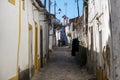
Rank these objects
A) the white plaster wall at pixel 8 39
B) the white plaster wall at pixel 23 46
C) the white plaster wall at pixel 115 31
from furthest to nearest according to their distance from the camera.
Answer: the white plaster wall at pixel 23 46, the white plaster wall at pixel 115 31, the white plaster wall at pixel 8 39

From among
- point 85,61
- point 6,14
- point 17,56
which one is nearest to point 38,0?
point 85,61

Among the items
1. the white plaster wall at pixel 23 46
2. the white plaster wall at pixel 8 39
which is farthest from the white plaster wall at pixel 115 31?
the white plaster wall at pixel 23 46

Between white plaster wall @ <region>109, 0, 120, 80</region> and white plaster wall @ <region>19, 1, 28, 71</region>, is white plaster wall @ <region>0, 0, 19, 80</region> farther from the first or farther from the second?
white plaster wall @ <region>109, 0, 120, 80</region>

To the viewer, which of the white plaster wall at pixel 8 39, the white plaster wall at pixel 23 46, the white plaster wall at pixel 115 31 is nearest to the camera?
the white plaster wall at pixel 8 39

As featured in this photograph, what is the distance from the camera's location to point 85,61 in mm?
23141

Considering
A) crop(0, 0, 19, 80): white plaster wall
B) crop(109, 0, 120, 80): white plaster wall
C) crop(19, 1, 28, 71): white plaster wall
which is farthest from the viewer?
crop(19, 1, 28, 71): white plaster wall

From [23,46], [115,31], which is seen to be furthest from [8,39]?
[115,31]

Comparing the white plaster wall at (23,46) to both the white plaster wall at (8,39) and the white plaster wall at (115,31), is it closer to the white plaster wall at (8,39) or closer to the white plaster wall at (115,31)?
the white plaster wall at (8,39)

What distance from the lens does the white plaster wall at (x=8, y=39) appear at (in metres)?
9.53

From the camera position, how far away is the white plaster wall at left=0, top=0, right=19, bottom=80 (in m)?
9.53

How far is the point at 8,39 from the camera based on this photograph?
10312 mm

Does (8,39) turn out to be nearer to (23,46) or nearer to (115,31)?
(23,46)

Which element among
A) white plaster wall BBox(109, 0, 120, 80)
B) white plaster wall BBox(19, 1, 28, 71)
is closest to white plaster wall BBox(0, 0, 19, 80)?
white plaster wall BBox(19, 1, 28, 71)

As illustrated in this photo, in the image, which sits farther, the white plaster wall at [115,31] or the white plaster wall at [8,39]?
the white plaster wall at [115,31]
